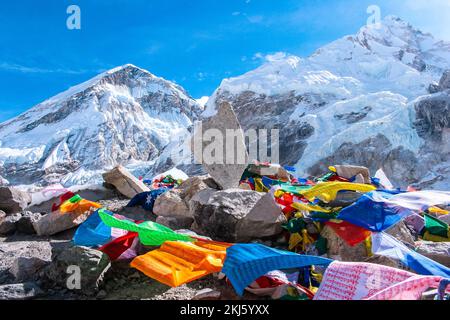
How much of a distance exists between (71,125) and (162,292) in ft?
694

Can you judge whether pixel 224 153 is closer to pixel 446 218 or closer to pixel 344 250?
pixel 344 250

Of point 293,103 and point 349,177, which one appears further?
point 293,103

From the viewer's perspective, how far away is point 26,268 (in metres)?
4.23

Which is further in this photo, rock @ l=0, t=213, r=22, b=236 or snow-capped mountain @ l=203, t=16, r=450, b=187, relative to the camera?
snow-capped mountain @ l=203, t=16, r=450, b=187

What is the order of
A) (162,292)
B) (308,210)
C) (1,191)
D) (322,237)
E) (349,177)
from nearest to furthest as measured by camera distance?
(162,292) → (322,237) → (308,210) → (1,191) → (349,177)

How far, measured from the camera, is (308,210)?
5.62 metres

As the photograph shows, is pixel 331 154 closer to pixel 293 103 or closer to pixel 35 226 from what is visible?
pixel 293 103

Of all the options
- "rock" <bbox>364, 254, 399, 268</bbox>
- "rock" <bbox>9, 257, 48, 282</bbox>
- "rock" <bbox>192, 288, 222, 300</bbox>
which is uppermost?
"rock" <bbox>9, 257, 48, 282</bbox>

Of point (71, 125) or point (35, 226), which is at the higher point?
point (71, 125)

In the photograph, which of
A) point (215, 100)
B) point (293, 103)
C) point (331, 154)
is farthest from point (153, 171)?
point (331, 154)

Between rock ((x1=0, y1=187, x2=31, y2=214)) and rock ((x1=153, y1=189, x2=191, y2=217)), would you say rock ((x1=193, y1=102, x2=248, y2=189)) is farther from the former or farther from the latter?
rock ((x1=0, y1=187, x2=31, y2=214))

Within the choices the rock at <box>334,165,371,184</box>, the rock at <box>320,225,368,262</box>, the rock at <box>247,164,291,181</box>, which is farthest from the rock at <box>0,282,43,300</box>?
the rock at <box>334,165,371,184</box>

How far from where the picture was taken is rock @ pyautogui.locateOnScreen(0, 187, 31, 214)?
834cm

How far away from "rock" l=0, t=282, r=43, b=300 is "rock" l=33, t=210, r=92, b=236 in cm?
261
